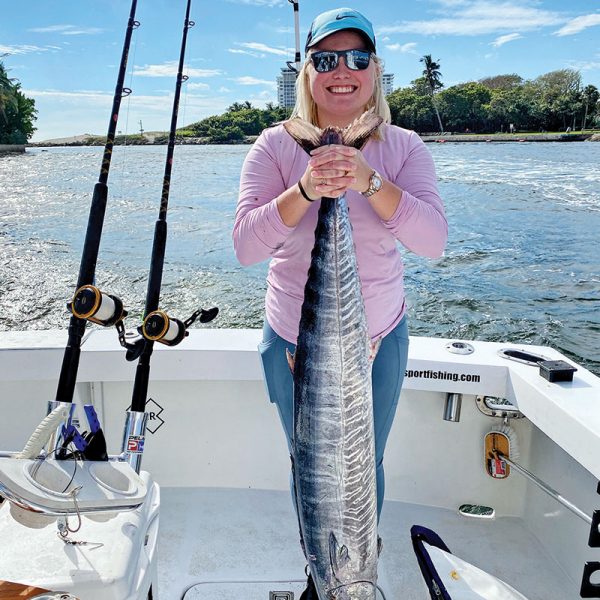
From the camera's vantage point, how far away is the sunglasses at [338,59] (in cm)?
141

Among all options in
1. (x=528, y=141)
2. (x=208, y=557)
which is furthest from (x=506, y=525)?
(x=528, y=141)

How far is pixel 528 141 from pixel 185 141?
92.7 ft

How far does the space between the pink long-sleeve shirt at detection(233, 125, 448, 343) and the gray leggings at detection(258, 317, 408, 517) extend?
4 cm

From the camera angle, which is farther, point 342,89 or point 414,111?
point 414,111

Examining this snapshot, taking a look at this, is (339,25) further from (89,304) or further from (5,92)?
(5,92)

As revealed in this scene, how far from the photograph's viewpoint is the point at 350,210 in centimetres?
145

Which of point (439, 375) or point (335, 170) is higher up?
point (335, 170)

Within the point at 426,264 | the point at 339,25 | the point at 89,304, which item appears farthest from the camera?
the point at 426,264

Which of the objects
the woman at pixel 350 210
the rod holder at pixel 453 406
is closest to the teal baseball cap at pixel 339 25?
the woman at pixel 350 210

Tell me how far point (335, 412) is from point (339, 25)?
0.91 meters

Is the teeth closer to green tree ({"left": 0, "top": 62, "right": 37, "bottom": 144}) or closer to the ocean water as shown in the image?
the ocean water

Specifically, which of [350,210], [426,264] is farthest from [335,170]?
[426,264]

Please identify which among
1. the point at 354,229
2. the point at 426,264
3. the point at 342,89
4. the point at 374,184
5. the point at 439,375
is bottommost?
the point at 426,264

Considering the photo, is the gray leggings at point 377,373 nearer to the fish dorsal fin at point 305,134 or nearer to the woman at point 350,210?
the woman at point 350,210
